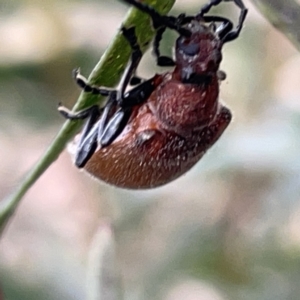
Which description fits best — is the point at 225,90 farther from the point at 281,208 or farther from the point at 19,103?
the point at 19,103

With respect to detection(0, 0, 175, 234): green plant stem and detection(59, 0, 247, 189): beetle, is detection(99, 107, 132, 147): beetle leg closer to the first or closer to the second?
detection(59, 0, 247, 189): beetle

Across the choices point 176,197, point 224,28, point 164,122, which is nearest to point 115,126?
point 164,122

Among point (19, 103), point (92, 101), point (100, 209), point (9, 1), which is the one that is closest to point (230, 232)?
point (100, 209)

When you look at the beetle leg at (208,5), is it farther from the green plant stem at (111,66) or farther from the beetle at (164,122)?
the green plant stem at (111,66)

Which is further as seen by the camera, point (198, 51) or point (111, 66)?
point (198, 51)

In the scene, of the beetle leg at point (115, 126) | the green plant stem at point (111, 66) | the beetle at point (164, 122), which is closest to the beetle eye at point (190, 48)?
the beetle at point (164, 122)

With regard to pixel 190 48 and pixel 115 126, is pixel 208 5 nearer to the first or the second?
pixel 190 48
